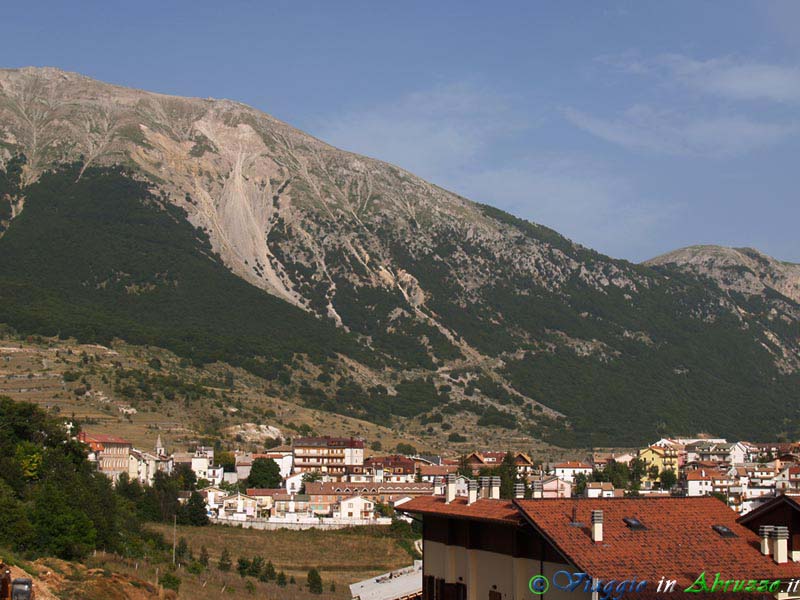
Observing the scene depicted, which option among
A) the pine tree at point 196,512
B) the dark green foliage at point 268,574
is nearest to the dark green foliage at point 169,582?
the dark green foliage at point 268,574

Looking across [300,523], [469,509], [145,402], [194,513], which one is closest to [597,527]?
[469,509]

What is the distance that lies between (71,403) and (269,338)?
69.3 m

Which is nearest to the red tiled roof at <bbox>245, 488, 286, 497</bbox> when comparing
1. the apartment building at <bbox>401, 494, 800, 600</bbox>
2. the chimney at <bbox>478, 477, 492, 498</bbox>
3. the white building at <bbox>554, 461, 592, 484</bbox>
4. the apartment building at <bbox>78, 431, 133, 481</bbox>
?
the apartment building at <bbox>78, 431, 133, 481</bbox>

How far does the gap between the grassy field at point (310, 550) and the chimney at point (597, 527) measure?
4172 centimetres

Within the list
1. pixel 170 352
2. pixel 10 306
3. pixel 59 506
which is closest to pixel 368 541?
pixel 59 506

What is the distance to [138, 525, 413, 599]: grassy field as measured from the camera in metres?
70.1

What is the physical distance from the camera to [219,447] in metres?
123

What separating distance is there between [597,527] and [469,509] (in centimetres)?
465

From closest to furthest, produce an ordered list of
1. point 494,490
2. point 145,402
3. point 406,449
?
point 494,490 < point 145,402 < point 406,449

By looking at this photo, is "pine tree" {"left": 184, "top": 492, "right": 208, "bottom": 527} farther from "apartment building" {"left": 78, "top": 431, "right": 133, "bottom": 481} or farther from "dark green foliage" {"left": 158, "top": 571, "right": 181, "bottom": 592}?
"dark green foliage" {"left": 158, "top": 571, "right": 181, "bottom": 592}

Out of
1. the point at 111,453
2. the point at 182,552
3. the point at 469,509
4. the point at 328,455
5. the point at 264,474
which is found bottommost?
the point at 182,552

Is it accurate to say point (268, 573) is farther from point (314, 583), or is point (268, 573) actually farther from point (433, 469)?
point (433, 469)

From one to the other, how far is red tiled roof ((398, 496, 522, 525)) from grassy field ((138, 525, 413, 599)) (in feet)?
114

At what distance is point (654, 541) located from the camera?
22.5 metres
